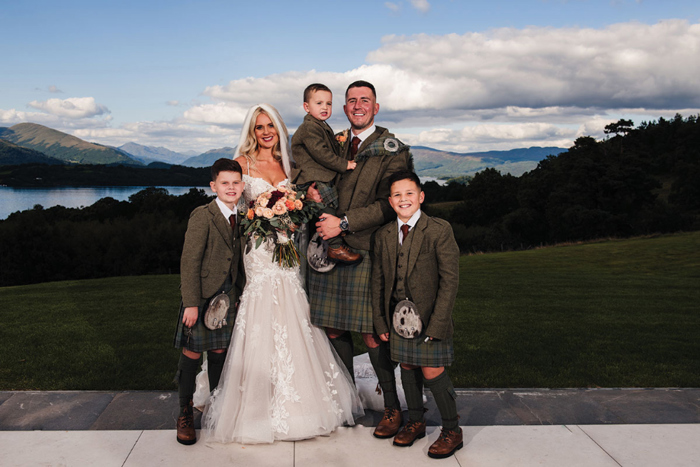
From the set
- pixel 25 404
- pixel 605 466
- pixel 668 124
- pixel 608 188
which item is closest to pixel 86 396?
pixel 25 404

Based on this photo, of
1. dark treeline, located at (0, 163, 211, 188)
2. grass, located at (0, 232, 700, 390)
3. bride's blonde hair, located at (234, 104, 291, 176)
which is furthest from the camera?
dark treeline, located at (0, 163, 211, 188)

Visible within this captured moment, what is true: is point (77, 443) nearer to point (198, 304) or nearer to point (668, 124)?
point (198, 304)

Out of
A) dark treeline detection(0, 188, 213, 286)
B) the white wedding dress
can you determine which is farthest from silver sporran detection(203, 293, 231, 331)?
dark treeline detection(0, 188, 213, 286)

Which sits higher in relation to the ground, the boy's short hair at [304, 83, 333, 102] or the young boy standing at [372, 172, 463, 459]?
the boy's short hair at [304, 83, 333, 102]

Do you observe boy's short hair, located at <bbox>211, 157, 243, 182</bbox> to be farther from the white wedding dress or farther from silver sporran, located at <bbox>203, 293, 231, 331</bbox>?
silver sporran, located at <bbox>203, 293, 231, 331</bbox>

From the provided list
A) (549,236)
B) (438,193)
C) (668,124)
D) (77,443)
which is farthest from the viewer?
(438,193)

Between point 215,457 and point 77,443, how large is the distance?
113 cm

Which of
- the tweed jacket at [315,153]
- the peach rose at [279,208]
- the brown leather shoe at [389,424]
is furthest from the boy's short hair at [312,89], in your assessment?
the brown leather shoe at [389,424]

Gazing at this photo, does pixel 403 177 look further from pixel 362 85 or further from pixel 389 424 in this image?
pixel 389 424

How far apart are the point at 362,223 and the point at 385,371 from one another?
1250 mm

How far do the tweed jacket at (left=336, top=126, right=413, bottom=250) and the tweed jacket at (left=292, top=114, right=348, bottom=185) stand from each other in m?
0.15

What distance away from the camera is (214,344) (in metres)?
3.99

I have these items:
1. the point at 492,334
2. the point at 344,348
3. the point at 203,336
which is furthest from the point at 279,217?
the point at 492,334

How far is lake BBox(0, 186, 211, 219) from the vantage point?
55722mm
